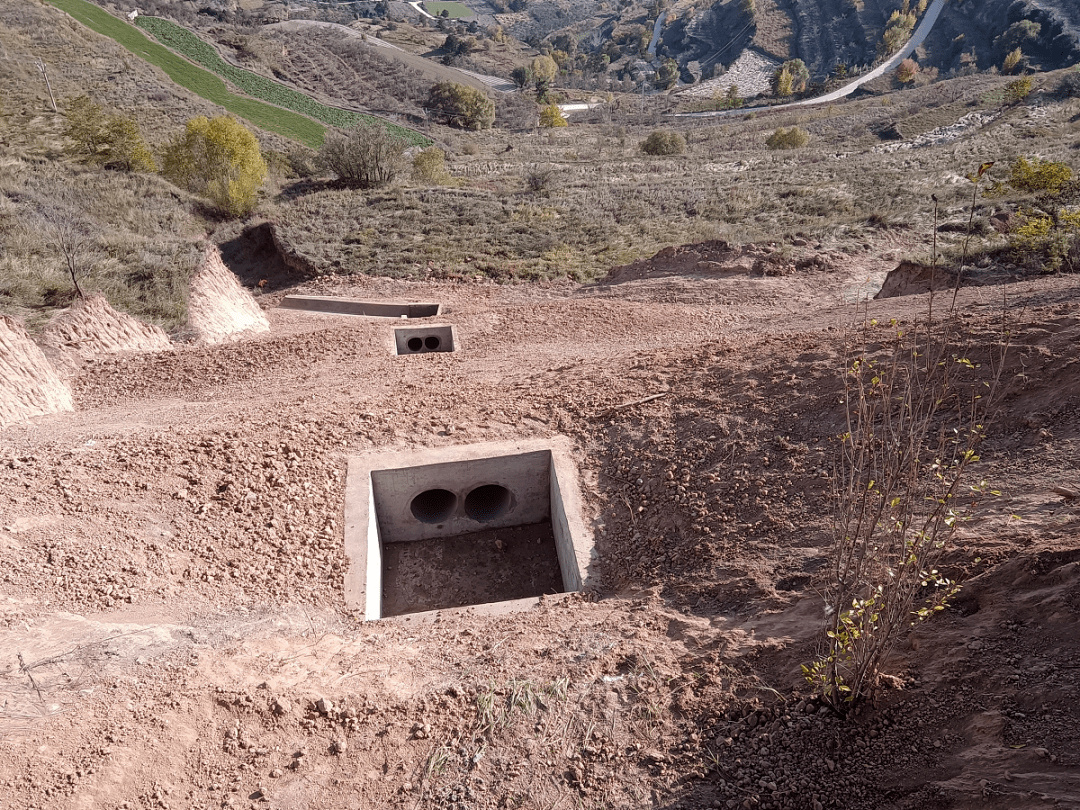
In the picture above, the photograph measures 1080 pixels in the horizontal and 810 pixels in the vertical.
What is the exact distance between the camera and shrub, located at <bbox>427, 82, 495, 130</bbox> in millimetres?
65125

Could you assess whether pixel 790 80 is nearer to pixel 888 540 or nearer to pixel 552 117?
pixel 552 117

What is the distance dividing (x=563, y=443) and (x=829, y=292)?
11776mm

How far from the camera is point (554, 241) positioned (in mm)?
24344

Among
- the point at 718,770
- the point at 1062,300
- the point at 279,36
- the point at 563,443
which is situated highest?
the point at 279,36

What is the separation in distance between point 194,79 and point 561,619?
59.5m

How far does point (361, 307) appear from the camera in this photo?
20188 millimetres

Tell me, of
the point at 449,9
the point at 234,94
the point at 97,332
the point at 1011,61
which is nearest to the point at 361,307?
the point at 97,332

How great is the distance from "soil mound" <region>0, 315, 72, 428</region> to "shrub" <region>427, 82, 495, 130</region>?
5949 centimetres

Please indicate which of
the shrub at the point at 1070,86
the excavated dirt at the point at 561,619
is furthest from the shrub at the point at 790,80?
the excavated dirt at the point at 561,619

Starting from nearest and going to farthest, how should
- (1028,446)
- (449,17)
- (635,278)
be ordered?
(1028,446)
(635,278)
(449,17)

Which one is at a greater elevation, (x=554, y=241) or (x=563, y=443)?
(x=554, y=241)

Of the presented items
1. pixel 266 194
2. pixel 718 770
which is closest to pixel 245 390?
pixel 718 770

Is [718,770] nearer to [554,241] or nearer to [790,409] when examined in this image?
[790,409]

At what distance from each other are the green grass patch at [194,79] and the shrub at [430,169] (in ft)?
46.4
